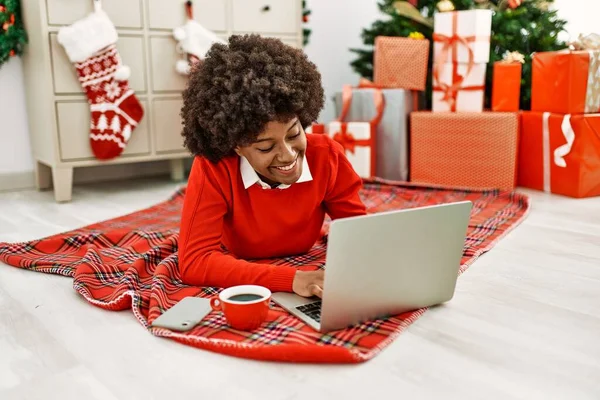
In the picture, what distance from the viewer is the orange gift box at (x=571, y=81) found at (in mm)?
2350

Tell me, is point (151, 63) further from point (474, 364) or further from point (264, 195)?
point (474, 364)

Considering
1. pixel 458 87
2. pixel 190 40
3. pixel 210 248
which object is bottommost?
pixel 210 248

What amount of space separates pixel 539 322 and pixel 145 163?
2.35 metres

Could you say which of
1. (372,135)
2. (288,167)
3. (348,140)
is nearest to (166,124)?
(348,140)

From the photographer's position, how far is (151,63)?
2621 millimetres

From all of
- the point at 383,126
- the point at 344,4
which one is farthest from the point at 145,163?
the point at 344,4

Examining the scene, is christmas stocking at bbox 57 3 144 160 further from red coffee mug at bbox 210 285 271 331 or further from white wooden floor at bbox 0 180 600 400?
red coffee mug at bbox 210 285 271 331

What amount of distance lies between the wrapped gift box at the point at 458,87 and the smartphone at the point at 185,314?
5.97 ft

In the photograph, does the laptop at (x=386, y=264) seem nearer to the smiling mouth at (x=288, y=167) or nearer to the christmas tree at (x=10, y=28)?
the smiling mouth at (x=288, y=167)

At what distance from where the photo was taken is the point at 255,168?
1.33 m

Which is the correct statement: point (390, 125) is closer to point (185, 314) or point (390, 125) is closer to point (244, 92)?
point (244, 92)

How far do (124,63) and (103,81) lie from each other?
141 mm

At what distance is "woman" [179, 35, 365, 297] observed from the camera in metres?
1.23

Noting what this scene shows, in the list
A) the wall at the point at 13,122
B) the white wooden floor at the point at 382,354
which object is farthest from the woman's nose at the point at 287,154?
the wall at the point at 13,122
